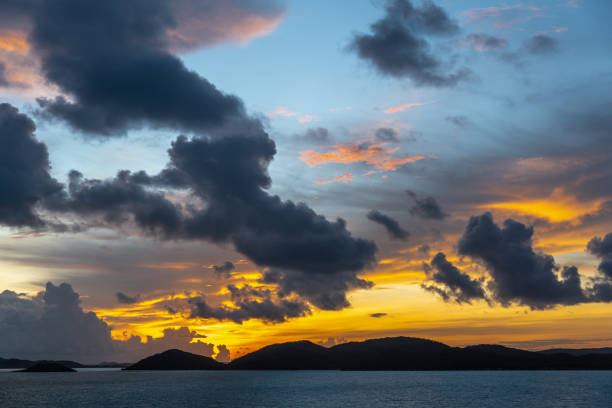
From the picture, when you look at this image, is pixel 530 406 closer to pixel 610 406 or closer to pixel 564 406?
pixel 564 406

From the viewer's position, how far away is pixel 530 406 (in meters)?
198

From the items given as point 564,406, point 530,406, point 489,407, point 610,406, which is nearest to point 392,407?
point 489,407

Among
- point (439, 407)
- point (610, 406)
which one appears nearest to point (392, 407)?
point (439, 407)

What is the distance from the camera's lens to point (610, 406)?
197 meters

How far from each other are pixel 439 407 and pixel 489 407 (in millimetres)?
18719

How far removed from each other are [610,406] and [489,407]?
45.9 metres

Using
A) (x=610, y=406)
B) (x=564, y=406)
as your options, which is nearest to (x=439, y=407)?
(x=564, y=406)

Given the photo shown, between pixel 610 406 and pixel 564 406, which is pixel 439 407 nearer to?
pixel 564 406

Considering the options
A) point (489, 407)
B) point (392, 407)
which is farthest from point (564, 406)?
point (392, 407)

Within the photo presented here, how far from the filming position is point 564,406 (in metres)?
199

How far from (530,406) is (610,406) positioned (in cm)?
2987

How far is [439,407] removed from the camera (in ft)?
653

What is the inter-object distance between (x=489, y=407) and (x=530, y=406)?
16.1m

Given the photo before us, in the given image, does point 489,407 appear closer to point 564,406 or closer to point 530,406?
point 530,406
